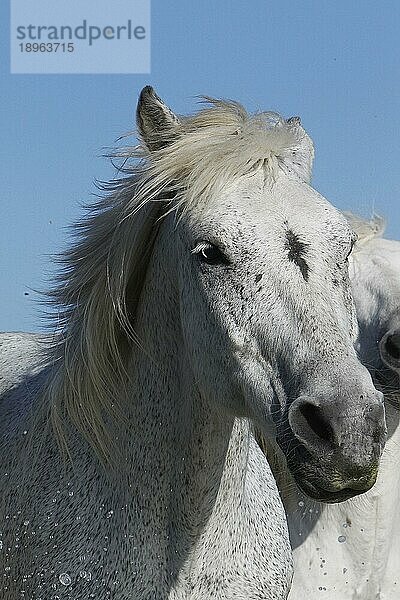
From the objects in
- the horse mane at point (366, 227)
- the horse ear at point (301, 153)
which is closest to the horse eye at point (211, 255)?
the horse ear at point (301, 153)

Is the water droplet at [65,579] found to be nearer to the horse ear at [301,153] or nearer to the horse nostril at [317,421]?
the horse nostril at [317,421]

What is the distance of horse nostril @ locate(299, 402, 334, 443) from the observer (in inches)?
107

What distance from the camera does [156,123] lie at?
3408mm

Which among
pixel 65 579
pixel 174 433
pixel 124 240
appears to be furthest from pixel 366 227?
pixel 65 579

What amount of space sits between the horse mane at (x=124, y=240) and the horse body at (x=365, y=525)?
4.45 feet

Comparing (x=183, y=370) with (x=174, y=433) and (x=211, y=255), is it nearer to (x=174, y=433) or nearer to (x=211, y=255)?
(x=174, y=433)

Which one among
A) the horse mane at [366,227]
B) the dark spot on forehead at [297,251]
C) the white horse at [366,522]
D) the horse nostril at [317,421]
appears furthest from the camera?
the horse mane at [366,227]

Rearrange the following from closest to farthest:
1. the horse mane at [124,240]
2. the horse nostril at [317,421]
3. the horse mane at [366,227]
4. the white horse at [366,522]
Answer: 1. the horse nostril at [317,421]
2. the horse mane at [124,240]
3. the white horse at [366,522]
4. the horse mane at [366,227]

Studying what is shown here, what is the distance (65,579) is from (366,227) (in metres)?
2.75

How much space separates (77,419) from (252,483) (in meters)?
0.64

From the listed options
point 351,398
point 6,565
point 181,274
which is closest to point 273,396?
point 351,398

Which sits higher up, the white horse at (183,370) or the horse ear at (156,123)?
the horse ear at (156,123)

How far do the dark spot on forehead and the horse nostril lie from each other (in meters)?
0.39

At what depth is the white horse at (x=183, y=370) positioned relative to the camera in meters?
2.96
